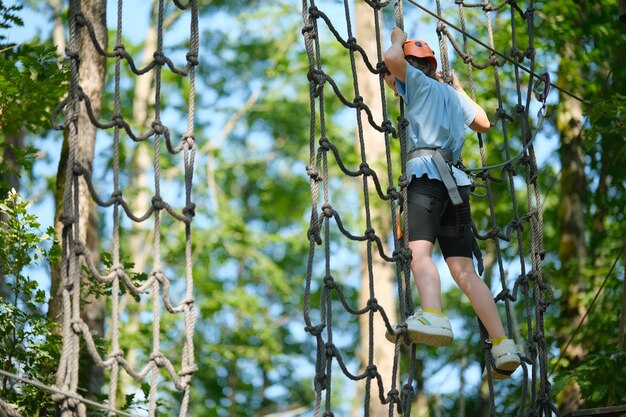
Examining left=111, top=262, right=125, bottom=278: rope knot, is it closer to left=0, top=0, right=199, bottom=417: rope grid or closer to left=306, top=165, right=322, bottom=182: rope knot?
left=0, top=0, right=199, bottom=417: rope grid

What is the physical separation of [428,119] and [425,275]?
0.60m

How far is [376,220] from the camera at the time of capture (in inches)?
350

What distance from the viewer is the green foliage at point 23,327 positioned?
4258mm

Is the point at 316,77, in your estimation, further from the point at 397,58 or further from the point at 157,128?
the point at 157,128

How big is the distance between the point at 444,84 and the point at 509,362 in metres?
1.07

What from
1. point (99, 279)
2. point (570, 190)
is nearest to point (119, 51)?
point (99, 279)

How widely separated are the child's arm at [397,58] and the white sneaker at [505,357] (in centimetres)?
103

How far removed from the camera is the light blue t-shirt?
13.3ft

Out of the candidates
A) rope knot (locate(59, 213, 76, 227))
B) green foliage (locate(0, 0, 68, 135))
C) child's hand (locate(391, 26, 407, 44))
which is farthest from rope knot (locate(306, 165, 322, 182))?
green foliage (locate(0, 0, 68, 135))

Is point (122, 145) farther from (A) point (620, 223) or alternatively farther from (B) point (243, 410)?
(A) point (620, 223)

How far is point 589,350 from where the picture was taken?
6.71 meters

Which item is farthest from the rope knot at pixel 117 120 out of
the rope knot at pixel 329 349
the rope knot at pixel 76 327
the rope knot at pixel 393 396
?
the rope knot at pixel 393 396

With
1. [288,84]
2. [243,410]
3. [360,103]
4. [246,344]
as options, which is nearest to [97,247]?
[360,103]

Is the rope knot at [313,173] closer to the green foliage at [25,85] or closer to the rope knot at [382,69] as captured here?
the rope knot at [382,69]
